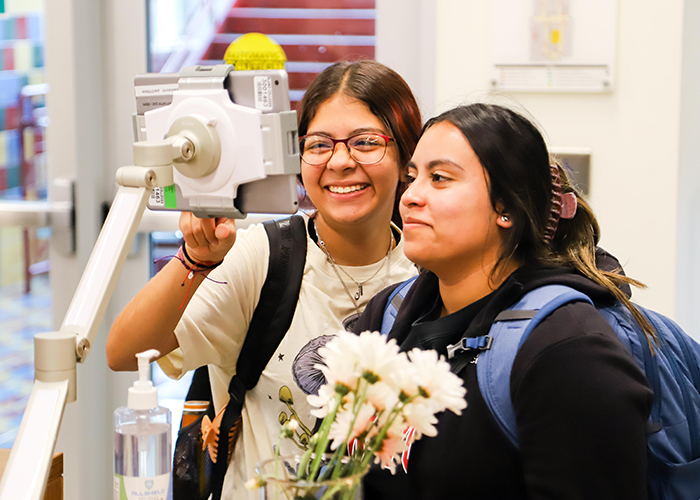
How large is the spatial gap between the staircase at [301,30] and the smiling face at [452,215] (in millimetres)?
1476

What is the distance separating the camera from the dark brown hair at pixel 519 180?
1200mm

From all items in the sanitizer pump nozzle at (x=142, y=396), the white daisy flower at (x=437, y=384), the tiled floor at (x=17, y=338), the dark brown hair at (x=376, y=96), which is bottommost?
the tiled floor at (x=17, y=338)

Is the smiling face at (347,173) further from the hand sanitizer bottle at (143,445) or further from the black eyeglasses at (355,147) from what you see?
the hand sanitizer bottle at (143,445)

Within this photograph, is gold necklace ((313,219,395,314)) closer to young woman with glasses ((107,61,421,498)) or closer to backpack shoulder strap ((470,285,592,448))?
young woman with glasses ((107,61,421,498))

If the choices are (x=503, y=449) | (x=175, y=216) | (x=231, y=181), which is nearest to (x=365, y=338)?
(x=231, y=181)

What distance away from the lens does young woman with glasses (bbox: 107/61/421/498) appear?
57.2 inches

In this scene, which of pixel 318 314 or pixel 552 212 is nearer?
pixel 552 212

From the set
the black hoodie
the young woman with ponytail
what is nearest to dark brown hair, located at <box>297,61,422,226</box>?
the young woman with ponytail

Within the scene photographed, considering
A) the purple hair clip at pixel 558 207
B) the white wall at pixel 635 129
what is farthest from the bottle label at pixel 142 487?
the white wall at pixel 635 129

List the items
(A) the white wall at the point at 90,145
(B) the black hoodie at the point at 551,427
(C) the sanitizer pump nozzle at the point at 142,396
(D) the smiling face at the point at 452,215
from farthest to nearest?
(A) the white wall at the point at 90,145 → (D) the smiling face at the point at 452,215 → (B) the black hoodie at the point at 551,427 → (C) the sanitizer pump nozzle at the point at 142,396

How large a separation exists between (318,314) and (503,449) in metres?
0.59

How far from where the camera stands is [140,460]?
2.74 feet

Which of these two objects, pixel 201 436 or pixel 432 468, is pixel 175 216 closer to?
pixel 201 436

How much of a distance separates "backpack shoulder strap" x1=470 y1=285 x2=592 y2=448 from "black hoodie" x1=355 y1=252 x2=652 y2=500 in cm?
1
